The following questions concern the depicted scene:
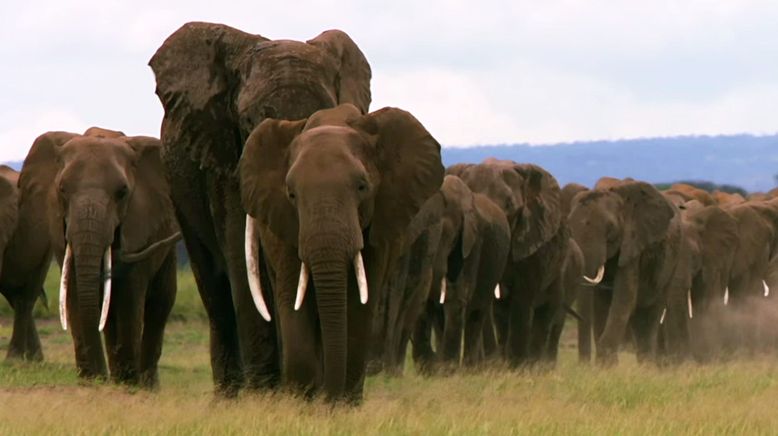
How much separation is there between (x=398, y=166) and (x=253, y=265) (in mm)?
1098

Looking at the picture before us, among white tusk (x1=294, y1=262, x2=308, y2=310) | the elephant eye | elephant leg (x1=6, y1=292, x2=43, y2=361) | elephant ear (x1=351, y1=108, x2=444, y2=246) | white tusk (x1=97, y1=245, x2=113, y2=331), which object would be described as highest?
elephant ear (x1=351, y1=108, x2=444, y2=246)

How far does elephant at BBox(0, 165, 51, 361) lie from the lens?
17828mm

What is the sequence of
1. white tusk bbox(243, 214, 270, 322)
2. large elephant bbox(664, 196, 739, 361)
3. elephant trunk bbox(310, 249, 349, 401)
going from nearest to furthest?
elephant trunk bbox(310, 249, 349, 401), white tusk bbox(243, 214, 270, 322), large elephant bbox(664, 196, 739, 361)

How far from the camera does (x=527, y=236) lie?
68.0ft

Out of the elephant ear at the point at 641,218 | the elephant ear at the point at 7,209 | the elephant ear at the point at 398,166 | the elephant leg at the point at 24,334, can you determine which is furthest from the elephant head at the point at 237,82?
the elephant ear at the point at 641,218

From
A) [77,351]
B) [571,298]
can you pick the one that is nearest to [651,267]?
[571,298]

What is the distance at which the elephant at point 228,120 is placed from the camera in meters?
12.1

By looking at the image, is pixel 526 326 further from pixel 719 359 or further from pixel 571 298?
pixel 719 359

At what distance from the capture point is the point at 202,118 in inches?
517

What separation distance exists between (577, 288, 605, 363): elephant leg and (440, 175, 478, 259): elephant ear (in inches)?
141

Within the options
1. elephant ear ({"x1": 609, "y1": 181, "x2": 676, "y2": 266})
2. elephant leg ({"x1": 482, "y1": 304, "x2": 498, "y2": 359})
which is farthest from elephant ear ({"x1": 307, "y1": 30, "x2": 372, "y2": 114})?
elephant ear ({"x1": 609, "y1": 181, "x2": 676, "y2": 266})

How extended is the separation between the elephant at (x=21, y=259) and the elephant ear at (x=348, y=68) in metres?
5.51

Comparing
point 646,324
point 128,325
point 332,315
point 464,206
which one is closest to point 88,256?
point 128,325

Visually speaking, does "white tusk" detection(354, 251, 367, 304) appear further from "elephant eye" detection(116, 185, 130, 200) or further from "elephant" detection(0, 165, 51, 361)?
"elephant" detection(0, 165, 51, 361)
